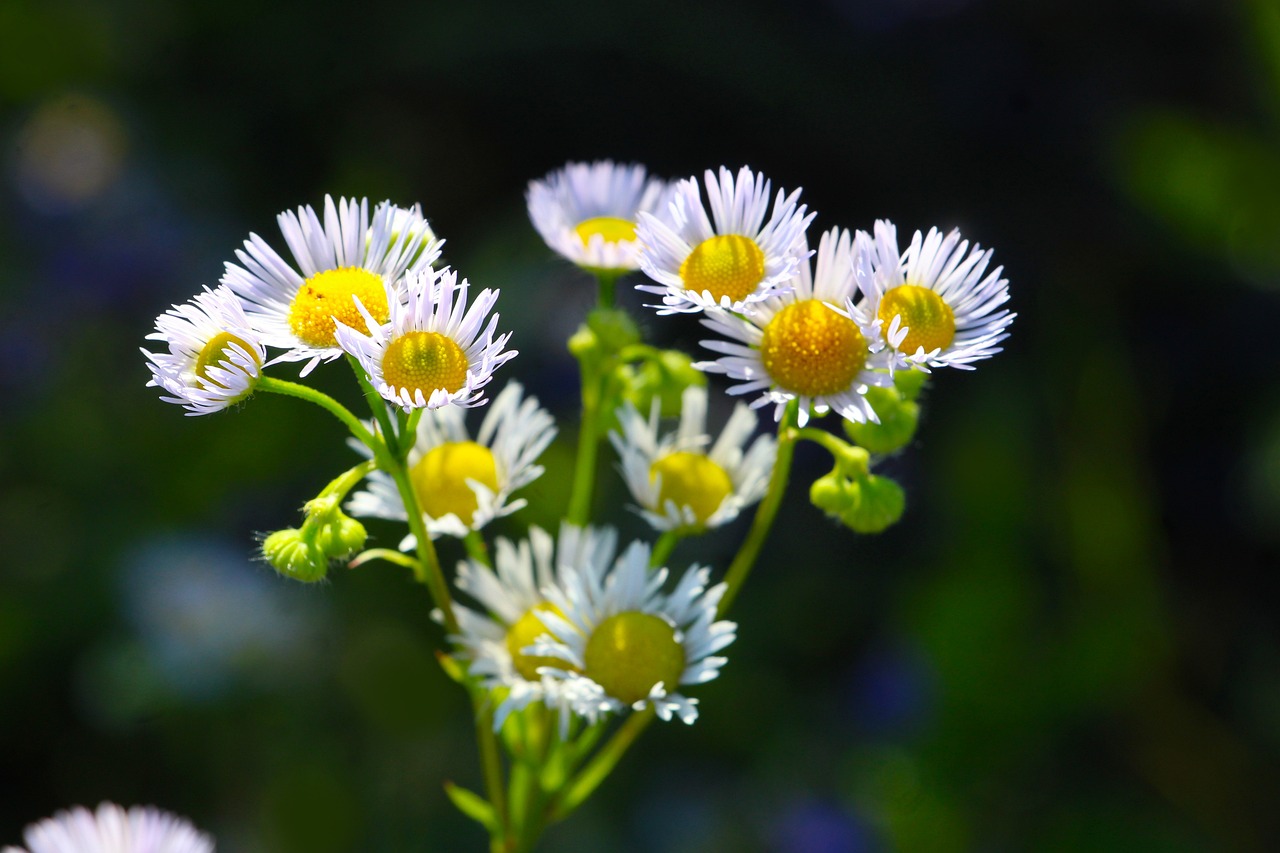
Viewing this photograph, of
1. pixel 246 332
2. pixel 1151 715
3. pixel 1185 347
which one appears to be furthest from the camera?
pixel 1185 347

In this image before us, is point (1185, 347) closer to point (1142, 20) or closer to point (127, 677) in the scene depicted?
point (1142, 20)

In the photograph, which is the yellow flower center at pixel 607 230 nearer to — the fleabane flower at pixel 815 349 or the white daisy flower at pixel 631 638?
the fleabane flower at pixel 815 349

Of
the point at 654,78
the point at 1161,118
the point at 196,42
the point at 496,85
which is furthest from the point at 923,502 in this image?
the point at 196,42

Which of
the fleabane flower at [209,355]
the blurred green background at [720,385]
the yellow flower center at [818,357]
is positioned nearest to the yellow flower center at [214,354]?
the fleabane flower at [209,355]

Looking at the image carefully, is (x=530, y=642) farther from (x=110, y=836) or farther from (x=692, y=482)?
(x=110, y=836)

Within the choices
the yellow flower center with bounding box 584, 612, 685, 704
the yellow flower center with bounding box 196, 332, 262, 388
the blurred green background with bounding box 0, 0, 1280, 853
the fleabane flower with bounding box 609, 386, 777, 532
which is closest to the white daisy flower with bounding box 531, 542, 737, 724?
the yellow flower center with bounding box 584, 612, 685, 704

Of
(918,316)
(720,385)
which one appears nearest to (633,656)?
(918,316)
